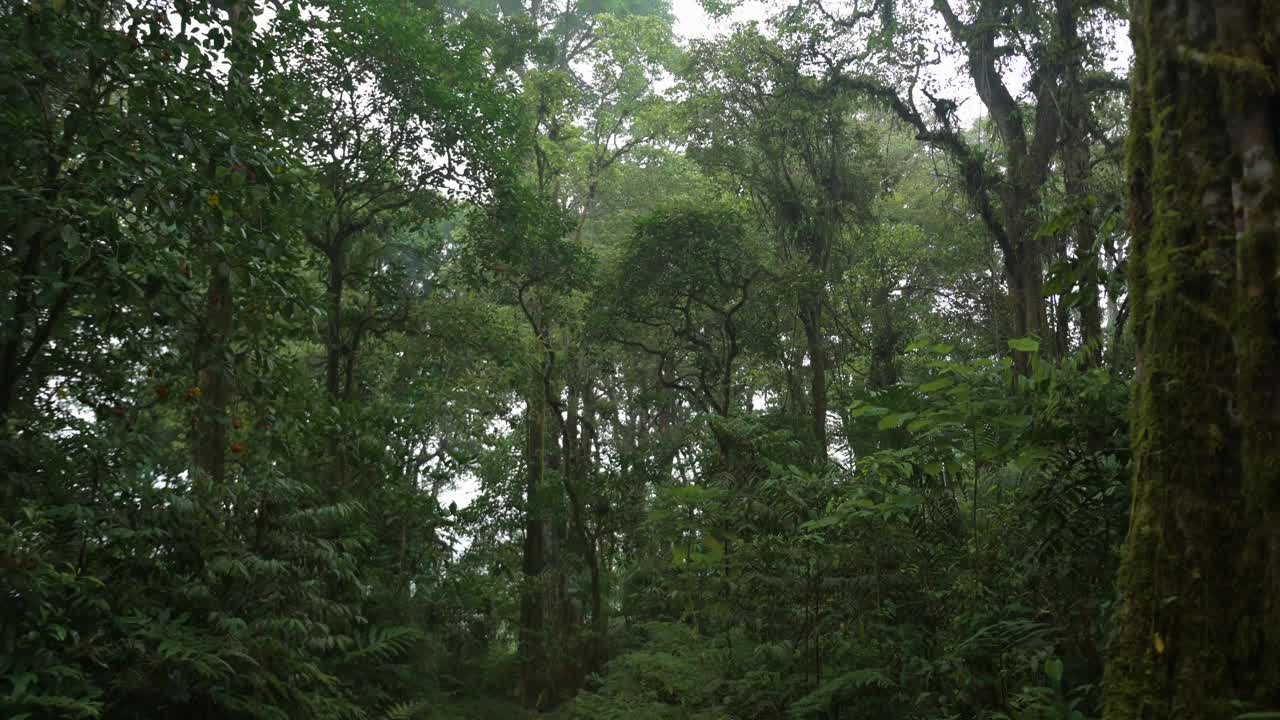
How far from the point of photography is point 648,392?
51.4ft

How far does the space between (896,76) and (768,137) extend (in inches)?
84.1

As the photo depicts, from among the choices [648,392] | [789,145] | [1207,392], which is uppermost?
[789,145]

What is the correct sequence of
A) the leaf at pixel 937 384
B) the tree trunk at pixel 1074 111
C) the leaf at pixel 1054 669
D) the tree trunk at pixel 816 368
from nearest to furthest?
the leaf at pixel 1054 669
the leaf at pixel 937 384
the tree trunk at pixel 1074 111
the tree trunk at pixel 816 368

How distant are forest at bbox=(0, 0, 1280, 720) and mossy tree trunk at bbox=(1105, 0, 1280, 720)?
0.03ft

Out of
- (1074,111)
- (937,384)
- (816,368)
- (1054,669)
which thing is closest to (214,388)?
(937,384)

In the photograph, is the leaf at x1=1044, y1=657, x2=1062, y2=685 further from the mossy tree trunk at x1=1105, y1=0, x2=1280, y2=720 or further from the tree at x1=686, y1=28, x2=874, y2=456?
the tree at x1=686, y1=28, x2=874, y2=456

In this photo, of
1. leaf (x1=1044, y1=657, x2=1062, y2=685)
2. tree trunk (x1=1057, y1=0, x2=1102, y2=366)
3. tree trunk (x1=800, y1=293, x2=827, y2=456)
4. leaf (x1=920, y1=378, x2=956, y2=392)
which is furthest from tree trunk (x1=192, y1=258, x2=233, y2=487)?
tree trunk (x1=1057, y1=0, x2=1102, y2=366)

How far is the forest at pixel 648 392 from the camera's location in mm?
2504

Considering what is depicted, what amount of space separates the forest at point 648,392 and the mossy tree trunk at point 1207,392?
1 cm

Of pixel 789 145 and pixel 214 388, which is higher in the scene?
pixel 789 145

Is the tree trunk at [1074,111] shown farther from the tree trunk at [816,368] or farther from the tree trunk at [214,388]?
the tree trunk at [214,388]

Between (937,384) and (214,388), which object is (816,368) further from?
(937,384)

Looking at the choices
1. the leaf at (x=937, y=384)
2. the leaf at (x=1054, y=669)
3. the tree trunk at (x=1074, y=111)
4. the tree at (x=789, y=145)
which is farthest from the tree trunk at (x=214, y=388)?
the tree trunk at (x=1074, y=111)

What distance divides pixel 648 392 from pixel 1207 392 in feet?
43.7
